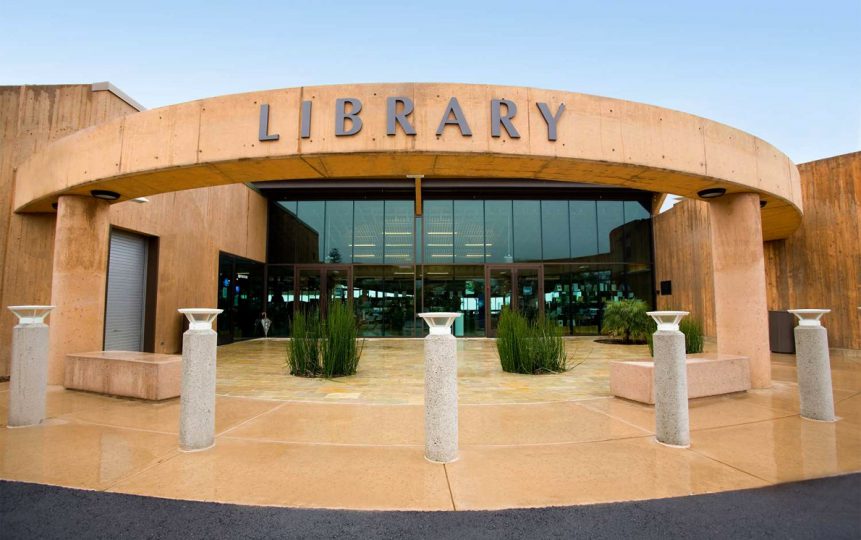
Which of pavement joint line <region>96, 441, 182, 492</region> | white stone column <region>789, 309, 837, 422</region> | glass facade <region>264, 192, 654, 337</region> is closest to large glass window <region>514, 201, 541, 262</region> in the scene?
glass facade <region>264, 192, 654, 337</region>

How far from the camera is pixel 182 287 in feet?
36.8

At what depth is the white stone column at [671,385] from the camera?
153 inches

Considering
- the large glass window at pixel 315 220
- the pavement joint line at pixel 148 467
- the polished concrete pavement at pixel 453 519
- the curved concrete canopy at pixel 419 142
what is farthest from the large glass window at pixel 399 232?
the polished concrete pavement at pixel 453 519

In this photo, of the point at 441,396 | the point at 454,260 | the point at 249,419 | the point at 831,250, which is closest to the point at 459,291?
the point at 454,260

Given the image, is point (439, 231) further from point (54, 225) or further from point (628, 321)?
point (54, 225)

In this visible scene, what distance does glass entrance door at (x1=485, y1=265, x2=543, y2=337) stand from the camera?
15.9 metres

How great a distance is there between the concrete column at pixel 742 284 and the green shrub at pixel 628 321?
21.8 feet

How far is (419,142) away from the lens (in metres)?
5.19

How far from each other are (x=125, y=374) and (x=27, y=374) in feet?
4.54

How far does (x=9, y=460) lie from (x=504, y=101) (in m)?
5.90

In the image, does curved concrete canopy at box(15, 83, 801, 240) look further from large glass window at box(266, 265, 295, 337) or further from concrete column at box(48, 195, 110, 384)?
large glass window at box(266, 265, 295, 337)

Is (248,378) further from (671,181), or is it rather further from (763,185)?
(763,185)

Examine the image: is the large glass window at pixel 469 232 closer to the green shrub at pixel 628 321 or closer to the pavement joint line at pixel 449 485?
the green shrub at pixel 628 321

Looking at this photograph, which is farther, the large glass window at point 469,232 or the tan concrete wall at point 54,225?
the large glass window at point 469,232
